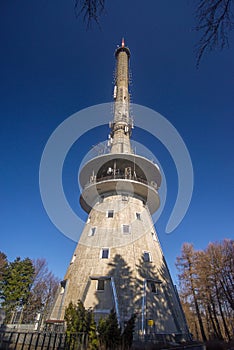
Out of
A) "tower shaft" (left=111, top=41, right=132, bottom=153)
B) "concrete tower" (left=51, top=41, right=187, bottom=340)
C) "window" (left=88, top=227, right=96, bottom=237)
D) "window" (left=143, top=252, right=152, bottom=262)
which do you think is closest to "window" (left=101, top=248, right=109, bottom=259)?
"concrete tower" (left=51, top=41, right=187, bottom=340)

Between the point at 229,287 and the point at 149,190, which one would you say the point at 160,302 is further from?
the point at 229,287

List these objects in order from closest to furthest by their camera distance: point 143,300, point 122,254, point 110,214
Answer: point 143,300
point 122,254
point 110,214

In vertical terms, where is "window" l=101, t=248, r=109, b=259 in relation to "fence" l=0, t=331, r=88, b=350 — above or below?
above

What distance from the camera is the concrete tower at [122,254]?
45.4 ft

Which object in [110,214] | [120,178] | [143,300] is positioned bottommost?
[143,300]

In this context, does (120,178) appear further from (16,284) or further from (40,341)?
(16,284)

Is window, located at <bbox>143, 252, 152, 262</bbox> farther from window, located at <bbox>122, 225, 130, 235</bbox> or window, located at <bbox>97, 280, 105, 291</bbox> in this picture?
window, located at <bbox>97, 280, 105, 291</bbox>

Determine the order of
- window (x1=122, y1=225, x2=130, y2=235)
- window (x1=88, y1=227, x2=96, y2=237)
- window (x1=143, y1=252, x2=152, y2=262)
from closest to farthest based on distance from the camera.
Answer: window (x1=143, y1=252, x2=152, y2=262) → window (x1=122, y1=225, x2=130, y2=235) → window (x1=88, y1=227, x2=96, y2=237)

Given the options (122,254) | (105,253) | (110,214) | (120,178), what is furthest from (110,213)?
(122,254)

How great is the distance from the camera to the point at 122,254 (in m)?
16.2

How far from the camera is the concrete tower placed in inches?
544

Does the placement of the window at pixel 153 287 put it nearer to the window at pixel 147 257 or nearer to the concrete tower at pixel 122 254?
the concrete tower at pixel 122 254

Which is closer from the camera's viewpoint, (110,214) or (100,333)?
(100,333)

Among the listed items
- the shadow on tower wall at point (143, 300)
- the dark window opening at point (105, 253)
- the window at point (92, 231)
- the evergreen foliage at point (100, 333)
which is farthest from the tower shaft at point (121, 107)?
the evergreen foliage at point (100, 333)
